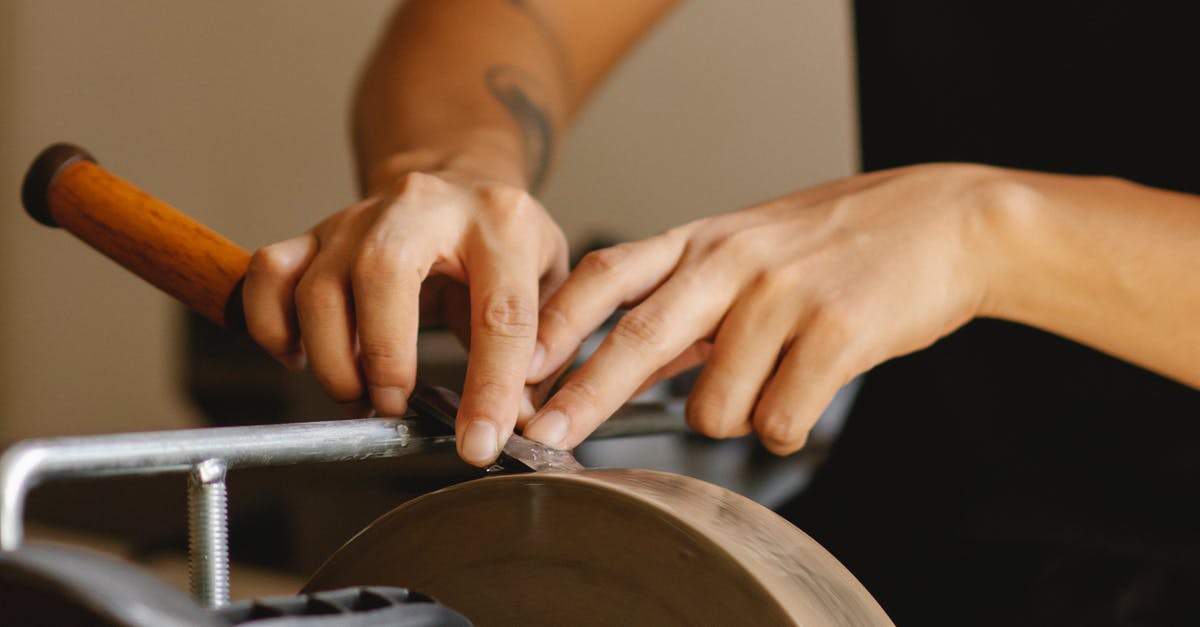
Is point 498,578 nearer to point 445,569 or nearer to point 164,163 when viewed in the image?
point 445,569

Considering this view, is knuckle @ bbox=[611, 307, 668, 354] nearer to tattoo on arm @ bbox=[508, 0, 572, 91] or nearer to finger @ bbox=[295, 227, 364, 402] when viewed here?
finger @ bbox=[295, 227, 364, 402]

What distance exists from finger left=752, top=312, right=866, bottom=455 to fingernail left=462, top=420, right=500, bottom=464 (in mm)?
165

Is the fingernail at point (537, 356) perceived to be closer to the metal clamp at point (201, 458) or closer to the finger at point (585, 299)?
the finger at point (585, 299)

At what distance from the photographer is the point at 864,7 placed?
3.27ft

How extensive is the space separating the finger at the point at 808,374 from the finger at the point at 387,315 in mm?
183

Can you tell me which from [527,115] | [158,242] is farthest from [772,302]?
[527,115]

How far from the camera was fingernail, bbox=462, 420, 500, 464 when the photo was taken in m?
0.42

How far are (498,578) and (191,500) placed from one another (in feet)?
0.35

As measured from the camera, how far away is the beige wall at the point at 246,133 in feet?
5.67

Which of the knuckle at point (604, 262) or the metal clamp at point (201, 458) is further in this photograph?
the knuckle at point (604, 262)

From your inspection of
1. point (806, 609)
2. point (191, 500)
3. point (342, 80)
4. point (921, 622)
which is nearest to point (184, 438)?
point (191, 500)

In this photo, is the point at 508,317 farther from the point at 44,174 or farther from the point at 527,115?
the point at 527,115

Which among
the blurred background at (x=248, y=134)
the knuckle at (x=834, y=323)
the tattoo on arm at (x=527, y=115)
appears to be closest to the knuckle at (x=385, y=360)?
→ the knuckle at (x=834, y=323)

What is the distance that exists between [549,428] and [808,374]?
145 mm
